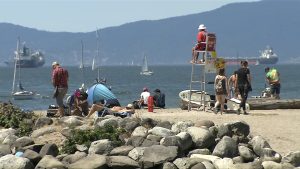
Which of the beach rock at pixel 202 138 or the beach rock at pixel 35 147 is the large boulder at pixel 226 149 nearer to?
the beach rock at pixel 202 138

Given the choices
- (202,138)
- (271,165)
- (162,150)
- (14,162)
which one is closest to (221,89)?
(202,138)

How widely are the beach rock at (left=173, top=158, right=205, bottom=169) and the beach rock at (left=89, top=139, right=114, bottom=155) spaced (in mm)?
1516

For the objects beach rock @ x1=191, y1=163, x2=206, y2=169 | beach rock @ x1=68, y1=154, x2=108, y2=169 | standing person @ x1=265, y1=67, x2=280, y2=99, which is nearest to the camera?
beach rock @ x1=68, y1=154, x2=108, y2=169

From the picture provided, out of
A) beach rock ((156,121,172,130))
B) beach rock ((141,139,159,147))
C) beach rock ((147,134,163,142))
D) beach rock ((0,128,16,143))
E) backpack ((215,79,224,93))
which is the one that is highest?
backpack ((215,79,224,93))

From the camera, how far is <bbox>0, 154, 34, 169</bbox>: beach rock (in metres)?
13.7

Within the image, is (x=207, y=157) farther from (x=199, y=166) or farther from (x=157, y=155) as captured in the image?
(x=157, y=155)

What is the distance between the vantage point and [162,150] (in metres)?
14.3

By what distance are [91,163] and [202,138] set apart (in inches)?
105

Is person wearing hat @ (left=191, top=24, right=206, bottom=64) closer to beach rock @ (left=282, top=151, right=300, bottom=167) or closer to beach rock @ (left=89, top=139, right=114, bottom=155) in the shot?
beach rock @ (left=89, top=139, right=114, bottom=155)

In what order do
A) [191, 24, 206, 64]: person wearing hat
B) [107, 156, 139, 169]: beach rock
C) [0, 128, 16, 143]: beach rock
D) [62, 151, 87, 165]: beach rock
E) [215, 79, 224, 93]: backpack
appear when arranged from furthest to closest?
1. [191, 24, 206, 64]: person wearing hat
2. [215, 79, 224, 93]: backpack
3. [0, 128, 16, 143]: beach rock
4. [62, 151, 87, 165]: beach rock
5. [107, 156, 139, 169]: beach rock

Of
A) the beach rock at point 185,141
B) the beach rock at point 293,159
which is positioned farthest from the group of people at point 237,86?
the beach rock at point 293,159

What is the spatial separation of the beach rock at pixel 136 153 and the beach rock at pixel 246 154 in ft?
6.92

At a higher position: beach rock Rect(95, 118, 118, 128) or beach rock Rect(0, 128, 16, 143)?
beach rock Rect(95, 118, 118, 128)

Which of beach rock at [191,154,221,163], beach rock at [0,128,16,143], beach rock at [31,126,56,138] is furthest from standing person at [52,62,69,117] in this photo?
beach rock at [191,154,221,163]
